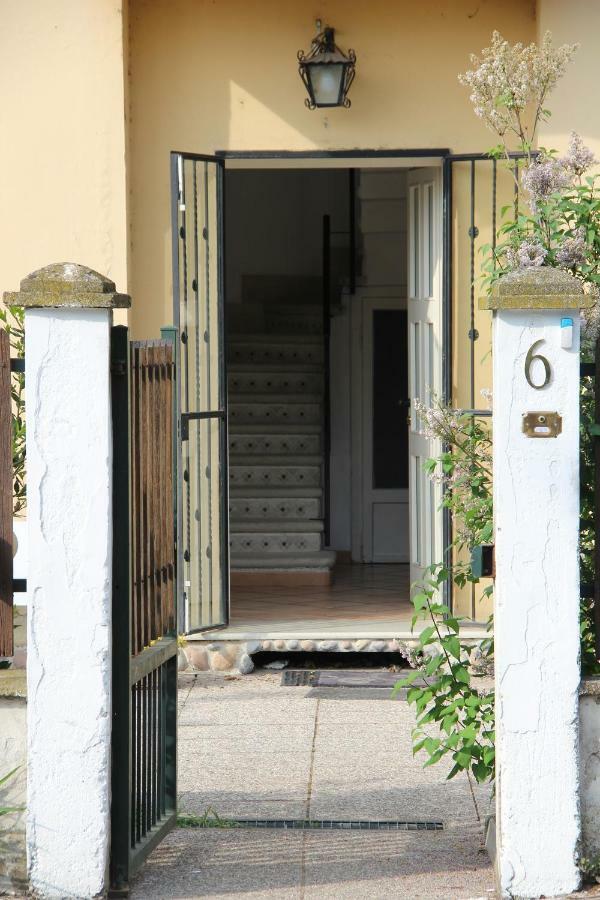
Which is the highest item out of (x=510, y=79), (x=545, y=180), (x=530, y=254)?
(x=510, y=79)

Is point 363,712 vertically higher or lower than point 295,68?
lower

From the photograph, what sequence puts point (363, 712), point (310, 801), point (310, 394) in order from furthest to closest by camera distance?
point (310, 394) → point (363, 712) → point (310, 801)

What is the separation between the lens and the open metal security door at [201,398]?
7746 millimetres

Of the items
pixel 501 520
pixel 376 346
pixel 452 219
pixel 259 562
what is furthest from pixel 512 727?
pixel 376 346

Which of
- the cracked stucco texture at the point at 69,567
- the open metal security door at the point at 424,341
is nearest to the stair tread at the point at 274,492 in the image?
the open metal security door at the point at 424,341

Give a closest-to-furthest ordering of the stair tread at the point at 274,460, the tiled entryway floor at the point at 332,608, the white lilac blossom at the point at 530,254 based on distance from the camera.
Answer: the white lilac blossom at the point at 530,254, the tiled entryway floor at the point at 332,608, the stair tread at the point at 274,460

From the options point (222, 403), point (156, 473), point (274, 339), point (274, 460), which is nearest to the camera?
point (156, 473)

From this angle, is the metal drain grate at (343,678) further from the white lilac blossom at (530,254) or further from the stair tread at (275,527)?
the white lilac blossom at (530,254)

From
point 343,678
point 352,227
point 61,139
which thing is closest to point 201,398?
point 61,139

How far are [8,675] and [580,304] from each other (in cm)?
216

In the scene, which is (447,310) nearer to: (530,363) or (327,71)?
A: (327,71)

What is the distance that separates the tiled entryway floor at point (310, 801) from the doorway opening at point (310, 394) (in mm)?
996

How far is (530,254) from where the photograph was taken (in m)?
4.80

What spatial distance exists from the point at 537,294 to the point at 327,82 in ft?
12.5
